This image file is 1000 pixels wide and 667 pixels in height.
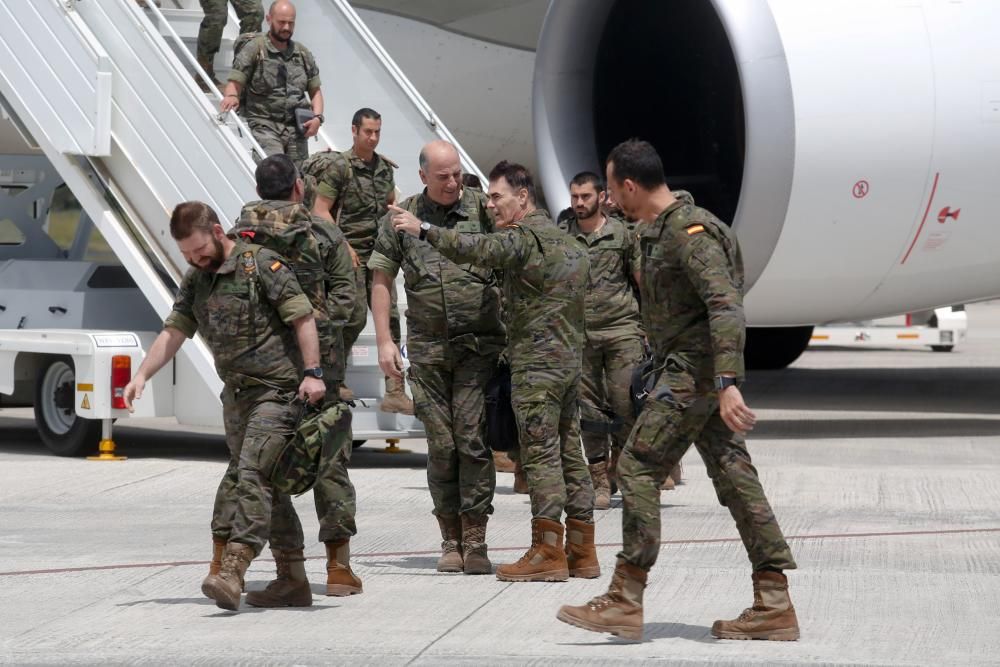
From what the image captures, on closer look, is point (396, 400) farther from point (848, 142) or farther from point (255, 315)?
point (255, 315)

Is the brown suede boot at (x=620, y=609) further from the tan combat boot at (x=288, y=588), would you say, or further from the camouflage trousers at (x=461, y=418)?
the camouflage trousers at (x=461, y=418)

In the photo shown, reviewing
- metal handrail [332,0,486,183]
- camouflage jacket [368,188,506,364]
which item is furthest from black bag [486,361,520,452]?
metal handrail [332,0,486,183]

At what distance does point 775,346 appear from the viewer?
17141mm

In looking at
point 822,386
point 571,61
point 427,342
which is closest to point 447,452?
point 427,342

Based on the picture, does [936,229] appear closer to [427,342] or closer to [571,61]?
[571,61]

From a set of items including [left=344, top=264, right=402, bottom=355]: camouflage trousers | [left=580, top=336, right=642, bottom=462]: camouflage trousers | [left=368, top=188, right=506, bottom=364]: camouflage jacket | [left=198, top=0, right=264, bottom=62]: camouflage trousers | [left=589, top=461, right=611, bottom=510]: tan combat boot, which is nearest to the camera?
[left=368, top=188, right=506, bottom=364]: camouflage jacket

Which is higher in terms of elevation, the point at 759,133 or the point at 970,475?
the point at 759,133

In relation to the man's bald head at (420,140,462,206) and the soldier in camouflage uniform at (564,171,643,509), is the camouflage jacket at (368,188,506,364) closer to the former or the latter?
the man's bald head at (420,140,462,206)

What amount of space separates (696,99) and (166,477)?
205 inches

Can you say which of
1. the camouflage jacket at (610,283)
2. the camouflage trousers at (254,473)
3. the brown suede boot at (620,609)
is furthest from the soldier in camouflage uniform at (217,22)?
the brown suede boot at (620,609)

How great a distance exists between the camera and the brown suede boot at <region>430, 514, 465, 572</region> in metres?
6.75

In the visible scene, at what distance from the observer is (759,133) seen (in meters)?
10.2

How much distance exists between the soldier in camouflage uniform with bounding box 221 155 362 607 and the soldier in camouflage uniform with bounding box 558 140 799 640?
106 cm

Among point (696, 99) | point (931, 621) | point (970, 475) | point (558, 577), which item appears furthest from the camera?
point (696, 99)
